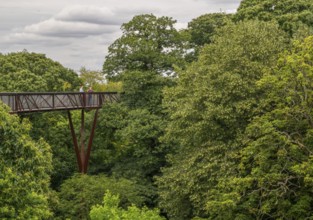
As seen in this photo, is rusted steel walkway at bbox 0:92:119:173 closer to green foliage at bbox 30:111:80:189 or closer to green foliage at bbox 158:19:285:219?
green foliage at bbox 30:111:80:189

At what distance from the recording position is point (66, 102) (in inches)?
1087

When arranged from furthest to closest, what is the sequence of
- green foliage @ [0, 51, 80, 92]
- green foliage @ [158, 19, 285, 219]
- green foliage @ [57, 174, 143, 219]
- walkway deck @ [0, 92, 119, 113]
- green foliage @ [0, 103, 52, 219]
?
green foliage @ [0, 51, 80, 92] < walkway deck @ [0, 92, 119, 113] < green foliage @ [57, 174, 143, 219] < green foliage @ [158, 19, 285, 219] < green foliage @ [0, 103, 52, 219]

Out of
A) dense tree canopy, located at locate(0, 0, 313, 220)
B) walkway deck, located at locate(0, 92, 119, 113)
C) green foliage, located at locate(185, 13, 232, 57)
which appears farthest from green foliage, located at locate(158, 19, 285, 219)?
green foliage, located at locate(185, 13, 232, 57)

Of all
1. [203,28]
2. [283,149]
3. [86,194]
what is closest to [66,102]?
[86,194]

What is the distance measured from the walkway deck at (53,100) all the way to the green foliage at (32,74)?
9.65 feet

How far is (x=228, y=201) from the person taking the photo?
1529 centimetres

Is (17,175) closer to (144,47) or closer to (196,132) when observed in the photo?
(196,132)

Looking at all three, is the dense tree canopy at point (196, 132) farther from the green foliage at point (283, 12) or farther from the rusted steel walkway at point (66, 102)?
the rusted steel walkway at point (66, 102)

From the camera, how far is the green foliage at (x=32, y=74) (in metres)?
29.5

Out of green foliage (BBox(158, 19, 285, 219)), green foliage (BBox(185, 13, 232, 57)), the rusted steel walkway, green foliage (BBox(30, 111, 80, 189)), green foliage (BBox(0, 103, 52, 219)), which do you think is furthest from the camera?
green foliage (BBox(185, 13, 232, 57))

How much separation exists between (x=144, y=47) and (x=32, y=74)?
7651 mm

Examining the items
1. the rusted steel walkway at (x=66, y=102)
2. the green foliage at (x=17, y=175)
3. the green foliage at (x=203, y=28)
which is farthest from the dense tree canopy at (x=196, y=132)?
the green foliage at (x=203, y=28)

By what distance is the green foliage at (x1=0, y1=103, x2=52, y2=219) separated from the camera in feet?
42.2

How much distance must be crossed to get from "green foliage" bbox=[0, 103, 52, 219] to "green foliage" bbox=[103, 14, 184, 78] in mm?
16106
